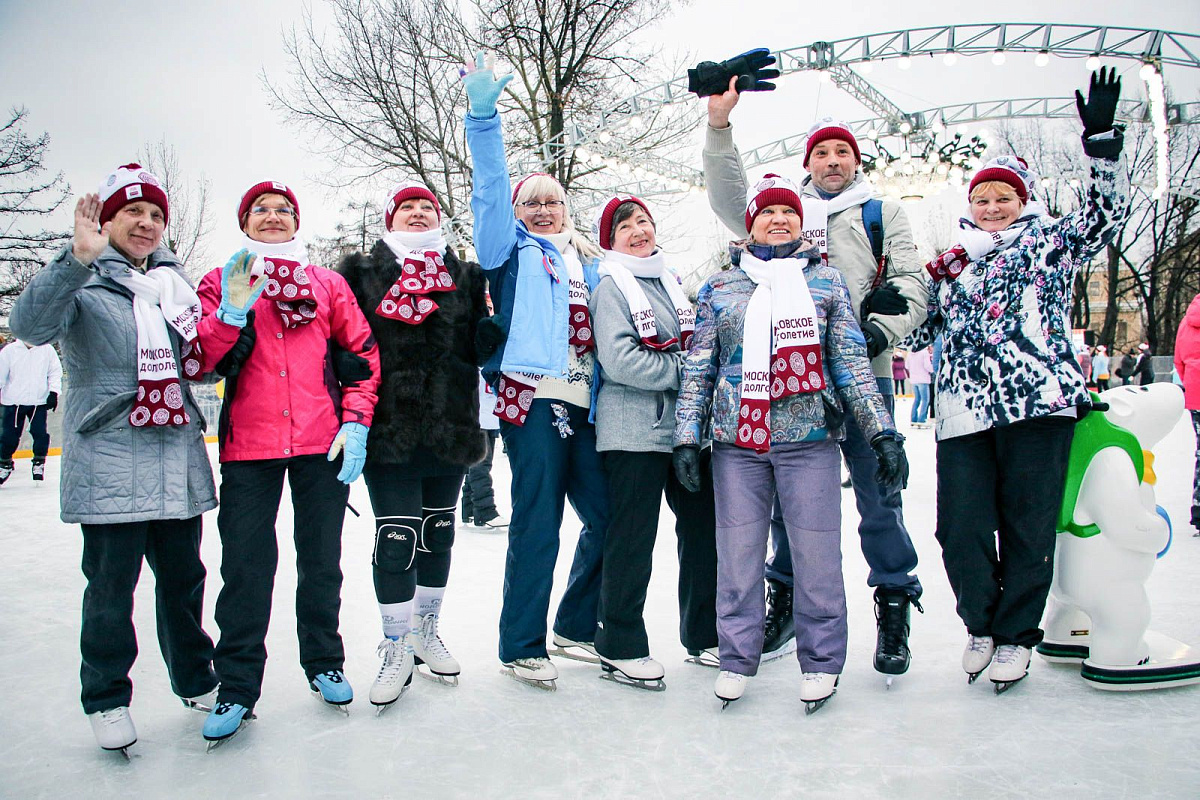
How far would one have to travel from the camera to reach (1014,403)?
2.47 metres

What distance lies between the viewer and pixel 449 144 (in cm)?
A: 1571

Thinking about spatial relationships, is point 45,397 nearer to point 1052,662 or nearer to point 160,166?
point 1052,662

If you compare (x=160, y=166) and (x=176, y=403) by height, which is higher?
(x=160, y=166)

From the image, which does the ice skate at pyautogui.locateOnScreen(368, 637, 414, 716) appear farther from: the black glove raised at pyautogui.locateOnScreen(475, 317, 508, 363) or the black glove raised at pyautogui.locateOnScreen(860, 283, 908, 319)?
the black glove raised at pyautogui.locateOnScreen(860, 283, 908, 319)

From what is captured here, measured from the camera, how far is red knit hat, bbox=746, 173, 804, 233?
102 inches

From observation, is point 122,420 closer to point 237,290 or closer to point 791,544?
point 237,290

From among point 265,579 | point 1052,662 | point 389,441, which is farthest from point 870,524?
point 265,579

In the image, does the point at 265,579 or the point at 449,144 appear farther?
the point at 449,144

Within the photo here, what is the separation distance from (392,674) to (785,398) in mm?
1549

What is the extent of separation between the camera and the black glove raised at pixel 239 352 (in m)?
2.36

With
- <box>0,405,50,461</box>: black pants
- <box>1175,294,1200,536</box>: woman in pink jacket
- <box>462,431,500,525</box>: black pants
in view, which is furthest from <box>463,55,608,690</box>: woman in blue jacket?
<box>0,405,50,461</box>: black pants

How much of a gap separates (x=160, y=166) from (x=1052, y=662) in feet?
67.0

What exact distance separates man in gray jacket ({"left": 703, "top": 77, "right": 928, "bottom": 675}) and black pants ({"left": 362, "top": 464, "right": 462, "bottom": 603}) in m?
1.29

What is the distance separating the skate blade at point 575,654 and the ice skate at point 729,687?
1.94 ft
